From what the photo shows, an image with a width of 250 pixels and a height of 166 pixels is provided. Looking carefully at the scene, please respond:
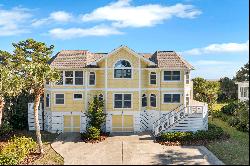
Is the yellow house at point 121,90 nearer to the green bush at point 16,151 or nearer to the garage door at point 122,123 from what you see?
the garage door at point 122,123

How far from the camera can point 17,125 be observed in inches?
1583

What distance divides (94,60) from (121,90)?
476 centimetres

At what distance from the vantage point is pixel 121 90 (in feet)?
124

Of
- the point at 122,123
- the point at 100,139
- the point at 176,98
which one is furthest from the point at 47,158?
the point at 176,98

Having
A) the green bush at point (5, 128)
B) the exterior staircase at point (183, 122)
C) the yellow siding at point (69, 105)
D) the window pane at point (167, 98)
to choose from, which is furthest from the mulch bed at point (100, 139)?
the green bush at point (5, 128)

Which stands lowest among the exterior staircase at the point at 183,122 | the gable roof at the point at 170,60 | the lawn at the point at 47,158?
the lawn at the point at 47,158

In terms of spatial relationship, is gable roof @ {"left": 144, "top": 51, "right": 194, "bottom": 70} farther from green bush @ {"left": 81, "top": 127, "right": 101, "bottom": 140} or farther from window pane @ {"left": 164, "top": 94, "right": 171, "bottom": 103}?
green bush @ {"left": 81, "top": 127, "right": 101, "bottom": 140}

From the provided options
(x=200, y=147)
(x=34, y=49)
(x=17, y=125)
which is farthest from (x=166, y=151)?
(x=34, y=49)

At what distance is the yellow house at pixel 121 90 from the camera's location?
124 feet

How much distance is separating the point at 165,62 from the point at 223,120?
14.0 meters

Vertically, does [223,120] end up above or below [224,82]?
below

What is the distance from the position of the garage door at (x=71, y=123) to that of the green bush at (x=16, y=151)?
676cm

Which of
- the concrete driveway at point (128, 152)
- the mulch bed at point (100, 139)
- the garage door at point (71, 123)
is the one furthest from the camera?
the garage door at point (71, 123)

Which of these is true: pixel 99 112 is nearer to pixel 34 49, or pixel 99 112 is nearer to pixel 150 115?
pixel 150 115
